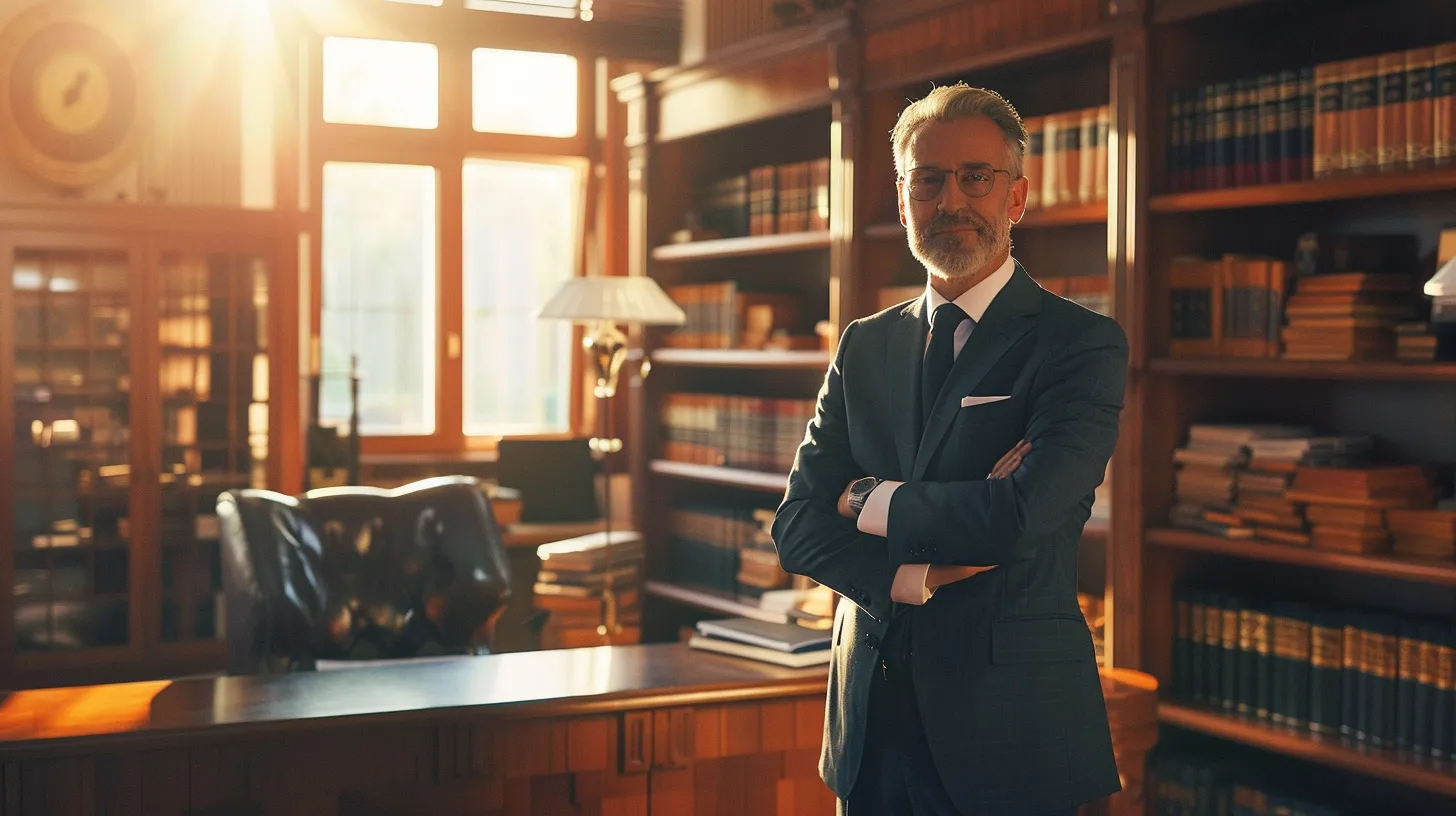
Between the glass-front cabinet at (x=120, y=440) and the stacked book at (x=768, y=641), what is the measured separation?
385cm

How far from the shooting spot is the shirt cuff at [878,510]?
192 cm

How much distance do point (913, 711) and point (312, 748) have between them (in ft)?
3.92

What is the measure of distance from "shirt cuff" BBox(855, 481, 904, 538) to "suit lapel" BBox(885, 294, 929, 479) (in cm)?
4

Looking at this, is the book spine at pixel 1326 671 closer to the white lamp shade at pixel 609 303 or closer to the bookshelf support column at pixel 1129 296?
the bookshelf support column at pixel 1129 296

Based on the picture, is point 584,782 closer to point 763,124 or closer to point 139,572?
Result: point 763,124

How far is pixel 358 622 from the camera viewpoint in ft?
11.8

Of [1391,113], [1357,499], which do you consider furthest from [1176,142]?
[1357,499]

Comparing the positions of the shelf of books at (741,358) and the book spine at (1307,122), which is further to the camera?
the shelf of books at (741,358)

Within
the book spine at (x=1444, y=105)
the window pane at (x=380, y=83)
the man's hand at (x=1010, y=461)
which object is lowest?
the man's hand at (x=1010, y=461)

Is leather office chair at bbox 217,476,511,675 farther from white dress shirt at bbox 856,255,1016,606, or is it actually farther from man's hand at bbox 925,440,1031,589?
man's hand at bbox 925,440,1031,589

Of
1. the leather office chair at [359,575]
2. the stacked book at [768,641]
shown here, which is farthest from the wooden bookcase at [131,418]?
the stacked book at [768,641]

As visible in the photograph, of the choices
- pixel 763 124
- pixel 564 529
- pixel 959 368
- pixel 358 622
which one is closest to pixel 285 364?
pixel 564 529

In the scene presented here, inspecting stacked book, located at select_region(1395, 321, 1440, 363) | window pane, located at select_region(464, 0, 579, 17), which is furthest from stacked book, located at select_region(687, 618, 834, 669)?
window pane, located at select_region(464, 0, 579, 17)

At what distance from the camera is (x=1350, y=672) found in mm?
3174
